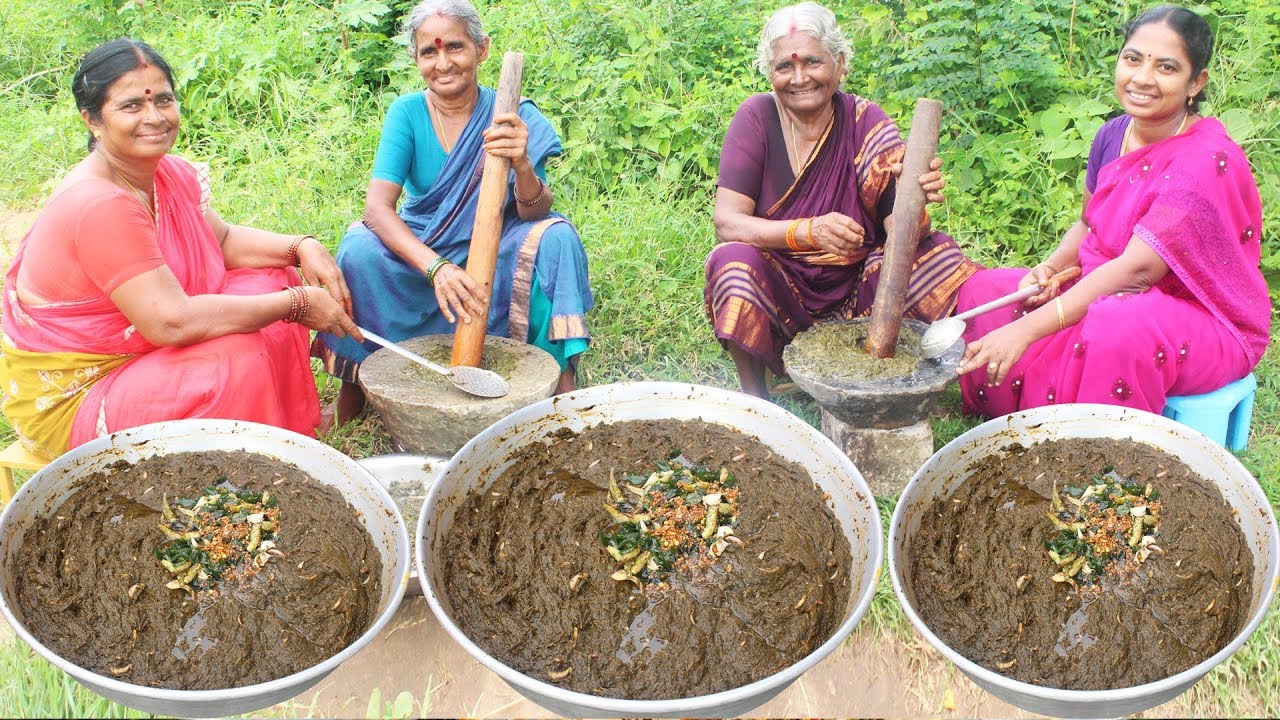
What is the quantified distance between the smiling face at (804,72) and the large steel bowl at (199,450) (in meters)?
1.75

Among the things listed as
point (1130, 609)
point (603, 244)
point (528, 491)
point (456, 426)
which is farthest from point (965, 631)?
point (603, 244)

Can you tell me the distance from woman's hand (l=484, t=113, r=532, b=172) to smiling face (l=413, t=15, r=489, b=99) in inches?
14.7

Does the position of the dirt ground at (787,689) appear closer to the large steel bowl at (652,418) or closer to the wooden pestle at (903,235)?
the large steel bowl at (652,418)

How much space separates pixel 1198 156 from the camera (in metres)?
2.87

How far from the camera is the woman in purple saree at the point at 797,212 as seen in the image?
325cm

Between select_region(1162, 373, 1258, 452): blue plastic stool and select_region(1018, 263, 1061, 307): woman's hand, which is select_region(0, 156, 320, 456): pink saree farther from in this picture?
select_region(1162, 373, 1258, 452): blue plastic stool

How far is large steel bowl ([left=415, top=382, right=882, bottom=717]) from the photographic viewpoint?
1818 millimetres

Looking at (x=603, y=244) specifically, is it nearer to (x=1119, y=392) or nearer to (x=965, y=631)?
(x=1119, y=392)

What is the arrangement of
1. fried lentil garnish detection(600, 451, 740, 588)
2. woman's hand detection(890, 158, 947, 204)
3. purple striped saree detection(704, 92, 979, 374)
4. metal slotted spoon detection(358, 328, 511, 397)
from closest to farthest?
fried lentil garnish detection(600, 451, 740, 588) → metal slotted spoon detection(358, 328, 511, 397) → woman's hand detection(890, 158, 947, 204) → purple striped saree detection(704, 92, 979, 374)

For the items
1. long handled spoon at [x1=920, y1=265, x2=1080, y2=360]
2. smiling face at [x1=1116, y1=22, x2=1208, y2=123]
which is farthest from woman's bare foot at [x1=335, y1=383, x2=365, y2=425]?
smiling face at [x1=1116, y1=22, x2=1208, y2=123]

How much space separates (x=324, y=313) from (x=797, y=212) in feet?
4.93

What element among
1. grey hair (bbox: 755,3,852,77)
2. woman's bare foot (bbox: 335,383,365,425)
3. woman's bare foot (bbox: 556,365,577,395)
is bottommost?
woman's bare foot (bbox: 335,383,365,425)

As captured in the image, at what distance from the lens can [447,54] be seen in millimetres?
3211

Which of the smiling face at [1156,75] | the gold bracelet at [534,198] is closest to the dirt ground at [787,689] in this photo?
the gold bracelet at [534,198]
